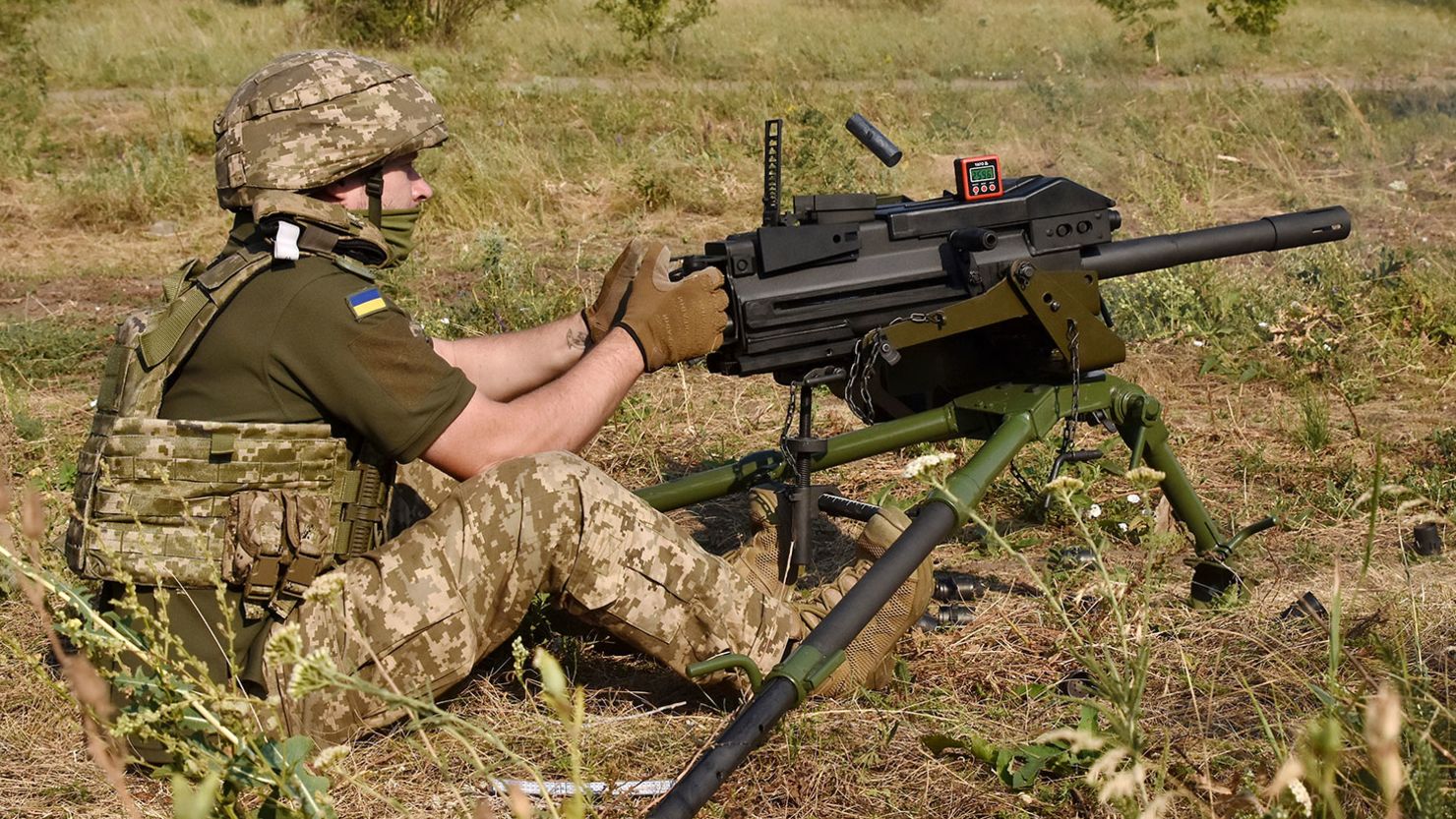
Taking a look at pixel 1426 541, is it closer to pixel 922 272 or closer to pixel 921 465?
pixel 922 272

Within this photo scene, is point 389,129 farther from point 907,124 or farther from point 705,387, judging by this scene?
point 907,124

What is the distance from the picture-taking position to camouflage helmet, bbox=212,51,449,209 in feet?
10.5

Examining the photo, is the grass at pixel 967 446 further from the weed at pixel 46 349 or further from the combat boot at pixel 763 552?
the combat boot at pixel 763 552

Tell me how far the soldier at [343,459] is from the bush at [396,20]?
59.0ft

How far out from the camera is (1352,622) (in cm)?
350

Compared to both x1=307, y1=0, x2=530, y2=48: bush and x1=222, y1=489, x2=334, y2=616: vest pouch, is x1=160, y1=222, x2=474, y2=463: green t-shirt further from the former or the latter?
x1=307, y1=0, x2=530, y2=48: bush

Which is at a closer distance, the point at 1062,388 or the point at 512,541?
the point at 512,541

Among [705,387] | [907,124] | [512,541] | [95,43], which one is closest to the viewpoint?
[512,541]

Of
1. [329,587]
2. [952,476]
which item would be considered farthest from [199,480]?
[952,476]

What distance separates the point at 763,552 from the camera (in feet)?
13.4

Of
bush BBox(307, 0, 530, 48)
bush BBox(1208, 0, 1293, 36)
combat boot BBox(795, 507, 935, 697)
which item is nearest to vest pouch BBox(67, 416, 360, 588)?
combat boot BBox(795, 507, 935, 697)

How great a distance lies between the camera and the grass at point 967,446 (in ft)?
9.89

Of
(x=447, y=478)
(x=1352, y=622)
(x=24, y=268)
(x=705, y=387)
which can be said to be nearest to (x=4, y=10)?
(x=24, y=268)

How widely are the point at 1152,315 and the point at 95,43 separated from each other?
17.3m
